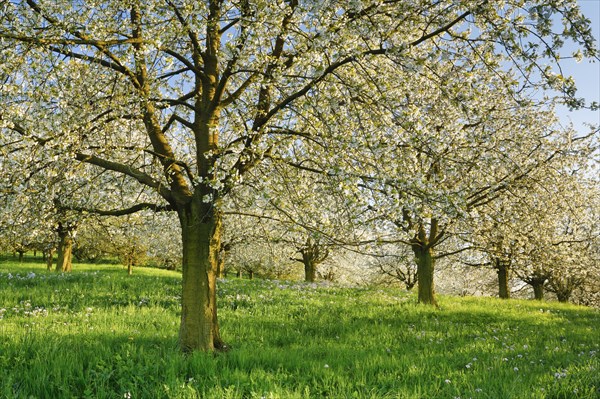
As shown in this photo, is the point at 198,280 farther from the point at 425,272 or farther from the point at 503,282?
the point at 503,282

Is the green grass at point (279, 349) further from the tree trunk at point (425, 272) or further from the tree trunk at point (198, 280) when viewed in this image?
the tree trunk at point (425, 272)

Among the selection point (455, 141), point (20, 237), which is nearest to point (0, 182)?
point (20, 237)

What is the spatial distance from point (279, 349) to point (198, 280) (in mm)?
1803

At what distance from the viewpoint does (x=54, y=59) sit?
20.3 ft

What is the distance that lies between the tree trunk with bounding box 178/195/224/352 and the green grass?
40cm

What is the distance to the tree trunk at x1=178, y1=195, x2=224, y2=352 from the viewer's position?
6543 mm

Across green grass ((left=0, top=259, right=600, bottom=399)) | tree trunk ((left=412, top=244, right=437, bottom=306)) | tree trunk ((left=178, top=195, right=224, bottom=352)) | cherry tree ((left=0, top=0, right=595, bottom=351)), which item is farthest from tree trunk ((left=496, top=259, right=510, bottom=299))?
tree trunk ((left=178, top=195, right=224, bottom=352))

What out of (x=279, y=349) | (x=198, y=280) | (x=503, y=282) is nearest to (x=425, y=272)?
(x=279, y=349)

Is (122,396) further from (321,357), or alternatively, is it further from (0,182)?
(0,182)

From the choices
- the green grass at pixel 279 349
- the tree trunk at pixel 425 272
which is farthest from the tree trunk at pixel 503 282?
the tree trunk at pixel 425 272

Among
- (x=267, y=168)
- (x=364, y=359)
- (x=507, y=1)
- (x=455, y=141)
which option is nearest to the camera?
(x=507, y=1)

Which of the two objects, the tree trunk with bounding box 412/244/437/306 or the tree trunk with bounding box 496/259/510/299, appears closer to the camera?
the tree trunk with bounding box 412/244/437/306

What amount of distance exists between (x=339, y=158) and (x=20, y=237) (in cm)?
639

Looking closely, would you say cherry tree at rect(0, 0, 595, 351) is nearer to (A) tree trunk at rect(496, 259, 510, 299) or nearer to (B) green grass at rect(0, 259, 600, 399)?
(B) green grass at rect(0, 259, 600, 399)
